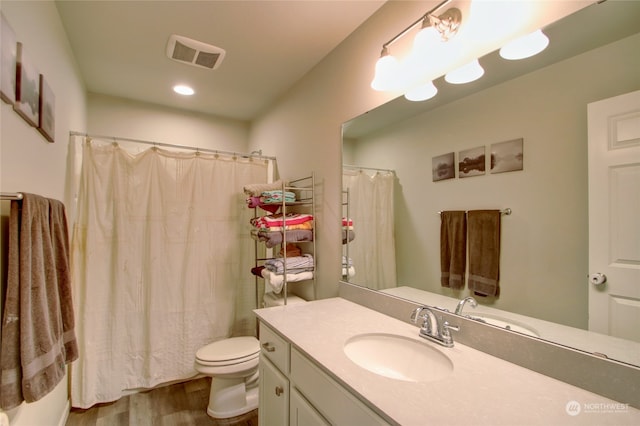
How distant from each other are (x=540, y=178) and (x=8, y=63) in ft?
5.79

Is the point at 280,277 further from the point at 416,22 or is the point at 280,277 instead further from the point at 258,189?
the point at 416,22

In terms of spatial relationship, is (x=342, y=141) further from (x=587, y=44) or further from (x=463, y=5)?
(x=587, y=44)

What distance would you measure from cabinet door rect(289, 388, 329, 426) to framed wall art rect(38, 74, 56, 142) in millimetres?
1572

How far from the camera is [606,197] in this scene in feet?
2.69

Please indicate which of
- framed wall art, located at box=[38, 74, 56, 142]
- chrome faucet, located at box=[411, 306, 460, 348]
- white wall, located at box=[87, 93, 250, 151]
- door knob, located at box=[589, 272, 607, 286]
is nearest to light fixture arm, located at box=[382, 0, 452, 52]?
door knob, located at box=[589, 272, 607, 286]

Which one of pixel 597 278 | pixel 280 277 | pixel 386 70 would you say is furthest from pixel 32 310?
pixel 597 278

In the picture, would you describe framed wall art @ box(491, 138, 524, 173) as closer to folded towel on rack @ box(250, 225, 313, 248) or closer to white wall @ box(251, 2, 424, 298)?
white wall @ box(251, 2, 424, 298)

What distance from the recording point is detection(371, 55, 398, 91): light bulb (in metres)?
1.37

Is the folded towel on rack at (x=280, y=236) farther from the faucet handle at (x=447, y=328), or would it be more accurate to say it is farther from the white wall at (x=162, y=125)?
the white wall at (x=162, y=125)

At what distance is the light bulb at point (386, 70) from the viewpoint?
1.37 meters

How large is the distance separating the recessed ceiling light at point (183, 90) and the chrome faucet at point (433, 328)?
2442mm

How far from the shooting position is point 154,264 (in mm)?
2238

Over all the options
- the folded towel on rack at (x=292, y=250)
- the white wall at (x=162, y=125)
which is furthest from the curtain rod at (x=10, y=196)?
the white wall at (x=162, y=125)
